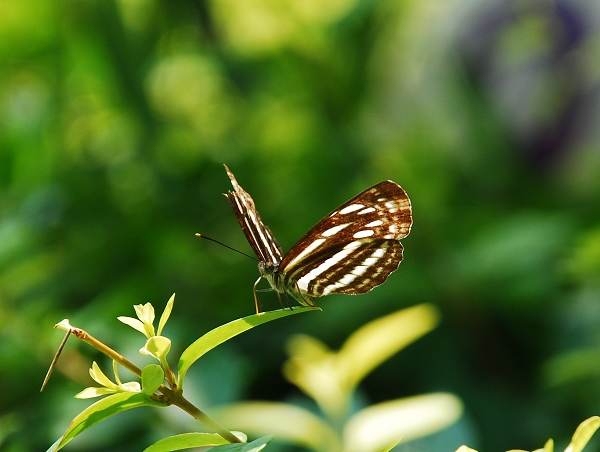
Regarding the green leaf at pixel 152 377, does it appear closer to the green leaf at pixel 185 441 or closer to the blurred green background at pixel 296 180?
the green leaf at pixel 185 441

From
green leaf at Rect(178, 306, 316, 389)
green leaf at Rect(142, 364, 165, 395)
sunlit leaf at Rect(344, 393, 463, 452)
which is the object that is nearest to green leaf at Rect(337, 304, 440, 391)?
sunlit leaf at Rect(344, 393, 463, 452)

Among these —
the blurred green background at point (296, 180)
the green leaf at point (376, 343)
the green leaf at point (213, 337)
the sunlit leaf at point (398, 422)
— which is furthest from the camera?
the blurred green background at point (296, 180)

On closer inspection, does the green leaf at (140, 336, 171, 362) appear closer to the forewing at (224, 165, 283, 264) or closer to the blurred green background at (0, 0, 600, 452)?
the forewing at (224, 165, 283, 264)

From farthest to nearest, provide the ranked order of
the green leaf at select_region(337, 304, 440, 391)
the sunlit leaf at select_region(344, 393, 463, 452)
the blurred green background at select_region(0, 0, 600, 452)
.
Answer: the blurred green background at select_region(0, 0, 600, 452) → the green leaf at select_region(337, 304, 440, 391) → the sunlit leaf at select_region(344, 393, 463, 452)

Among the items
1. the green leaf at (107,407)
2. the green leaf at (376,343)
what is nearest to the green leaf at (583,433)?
the green leaf at (107,407)

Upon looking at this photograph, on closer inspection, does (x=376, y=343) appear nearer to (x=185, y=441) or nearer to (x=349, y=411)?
(x=349, y=411)

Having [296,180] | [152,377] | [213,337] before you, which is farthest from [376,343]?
[296,180]

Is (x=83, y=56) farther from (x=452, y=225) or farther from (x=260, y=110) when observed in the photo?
(x=452, y=225)

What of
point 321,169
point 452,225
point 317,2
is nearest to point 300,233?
point 321,169
